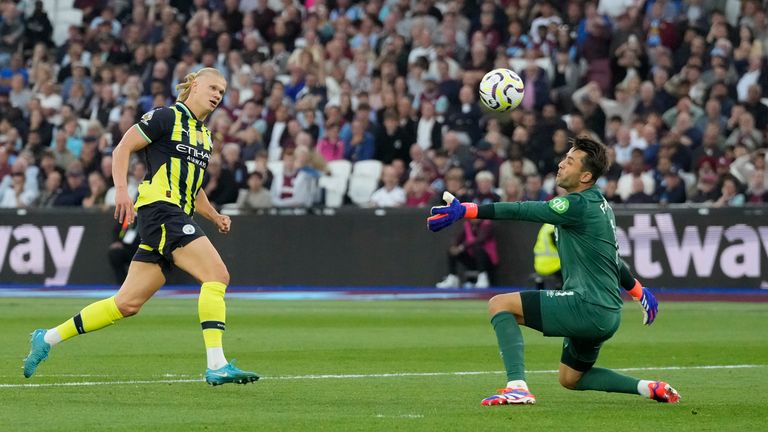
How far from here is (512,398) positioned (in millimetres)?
9070

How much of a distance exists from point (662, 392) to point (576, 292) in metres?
0.88

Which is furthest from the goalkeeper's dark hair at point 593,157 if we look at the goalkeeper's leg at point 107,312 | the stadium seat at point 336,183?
the stadium seat at point 336,183

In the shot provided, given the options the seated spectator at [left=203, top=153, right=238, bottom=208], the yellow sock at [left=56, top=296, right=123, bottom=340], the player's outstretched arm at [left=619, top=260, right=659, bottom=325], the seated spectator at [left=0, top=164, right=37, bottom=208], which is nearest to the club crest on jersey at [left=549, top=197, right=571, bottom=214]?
the player's outstretched arm at [left=619, top=260, right=659, bottom=325]

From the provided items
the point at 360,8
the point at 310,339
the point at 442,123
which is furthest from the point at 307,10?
the point at 310,339

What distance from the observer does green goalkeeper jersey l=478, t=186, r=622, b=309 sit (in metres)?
9.08

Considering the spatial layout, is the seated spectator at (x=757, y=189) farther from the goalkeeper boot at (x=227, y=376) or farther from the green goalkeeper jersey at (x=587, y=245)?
the goalkeeper boot at (x=227, y=376)

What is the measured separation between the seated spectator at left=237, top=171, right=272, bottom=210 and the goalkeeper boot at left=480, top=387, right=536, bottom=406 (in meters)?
15.7

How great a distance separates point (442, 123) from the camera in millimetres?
25188

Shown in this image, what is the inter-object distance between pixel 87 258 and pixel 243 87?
16.3 feet

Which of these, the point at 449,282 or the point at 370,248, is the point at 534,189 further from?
the point at 370,248

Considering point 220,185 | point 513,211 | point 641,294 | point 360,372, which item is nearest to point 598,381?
point 641,294

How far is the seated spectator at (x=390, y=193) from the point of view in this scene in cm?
2438

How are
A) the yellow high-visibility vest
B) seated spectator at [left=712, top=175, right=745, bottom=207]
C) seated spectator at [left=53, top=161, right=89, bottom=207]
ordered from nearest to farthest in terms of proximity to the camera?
the yellow high-visibility vest
seated spectator at [left=712, top=175, right=745, bottom=207]
seated spectator at [left=53, top=161, right=89, bottom=207]

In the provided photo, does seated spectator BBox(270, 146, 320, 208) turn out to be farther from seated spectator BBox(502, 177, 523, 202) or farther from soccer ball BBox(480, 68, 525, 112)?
soccer ball BBox(480, 68, 525, 112)
